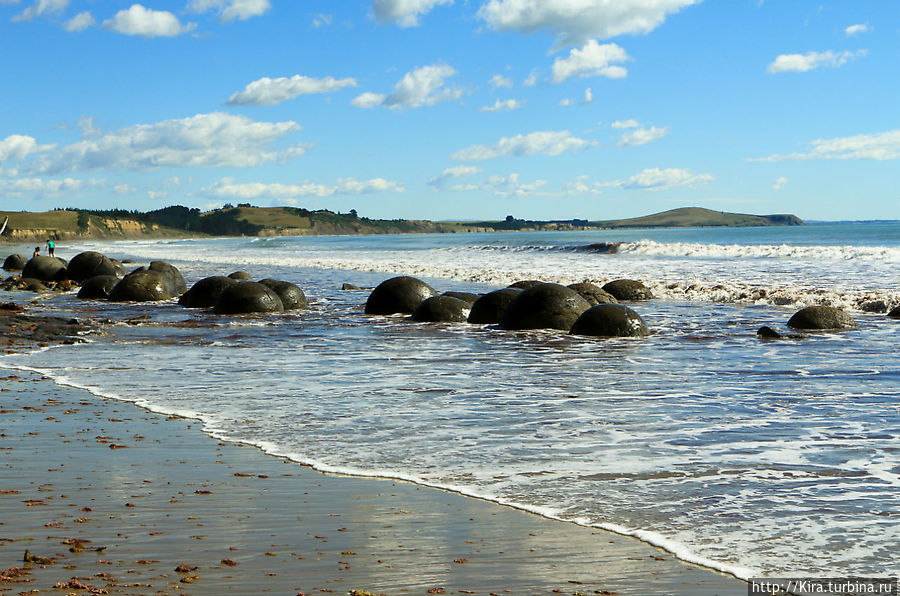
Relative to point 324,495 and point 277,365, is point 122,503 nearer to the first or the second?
point 324,495

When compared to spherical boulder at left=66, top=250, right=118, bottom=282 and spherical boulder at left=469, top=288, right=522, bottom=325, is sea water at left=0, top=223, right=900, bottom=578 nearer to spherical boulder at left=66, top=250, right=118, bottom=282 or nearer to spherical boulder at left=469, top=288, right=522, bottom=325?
spherical boulder at left=469, top=288, right=522, bottom=325

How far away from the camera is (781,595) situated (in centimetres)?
479

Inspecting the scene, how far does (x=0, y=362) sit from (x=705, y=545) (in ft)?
41.1

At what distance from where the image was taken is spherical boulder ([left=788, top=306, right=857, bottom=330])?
19.2 metres

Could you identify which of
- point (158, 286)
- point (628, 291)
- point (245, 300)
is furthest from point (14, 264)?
point (628, 291)

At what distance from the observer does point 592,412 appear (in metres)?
10.2

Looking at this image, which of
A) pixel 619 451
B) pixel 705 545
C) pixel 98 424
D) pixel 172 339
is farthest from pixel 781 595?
pixel 172 339

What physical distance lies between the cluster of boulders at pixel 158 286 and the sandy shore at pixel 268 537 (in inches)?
642

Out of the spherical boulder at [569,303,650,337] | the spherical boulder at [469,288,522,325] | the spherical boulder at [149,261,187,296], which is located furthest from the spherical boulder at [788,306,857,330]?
the spherical boulder at [149,261,187,296]

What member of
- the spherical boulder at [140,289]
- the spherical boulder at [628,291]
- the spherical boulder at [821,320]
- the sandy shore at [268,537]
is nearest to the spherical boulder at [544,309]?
the spherical boulder at [821,320]

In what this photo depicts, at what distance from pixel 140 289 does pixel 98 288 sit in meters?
1.94

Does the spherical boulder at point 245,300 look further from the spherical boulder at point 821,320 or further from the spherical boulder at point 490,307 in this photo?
the spherical boulder at point 821,320

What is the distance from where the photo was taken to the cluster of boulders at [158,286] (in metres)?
24.5

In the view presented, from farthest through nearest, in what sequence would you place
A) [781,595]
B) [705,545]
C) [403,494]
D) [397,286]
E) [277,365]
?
1. [397,286]
2. [277,365]
3. [403,494]
4. [705,545]
5. [781,595]
